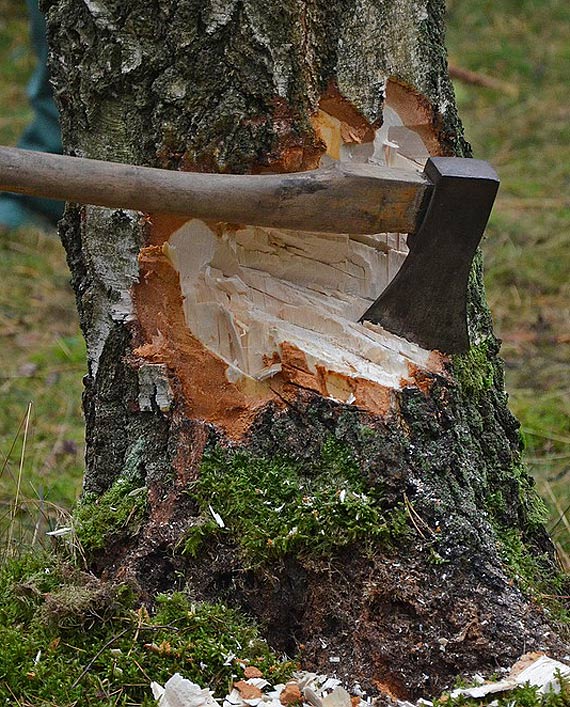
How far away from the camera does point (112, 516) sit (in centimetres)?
211

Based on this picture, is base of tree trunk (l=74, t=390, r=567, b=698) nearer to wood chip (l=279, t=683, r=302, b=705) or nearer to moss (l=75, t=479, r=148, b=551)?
moss (l=75, t=479, r=148, b=551)

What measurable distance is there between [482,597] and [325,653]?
13.3 inches

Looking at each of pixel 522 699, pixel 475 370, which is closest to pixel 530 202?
pixel 475 370

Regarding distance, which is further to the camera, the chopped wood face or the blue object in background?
the blue object in background

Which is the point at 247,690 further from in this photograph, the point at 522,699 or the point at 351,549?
the point at 522,699

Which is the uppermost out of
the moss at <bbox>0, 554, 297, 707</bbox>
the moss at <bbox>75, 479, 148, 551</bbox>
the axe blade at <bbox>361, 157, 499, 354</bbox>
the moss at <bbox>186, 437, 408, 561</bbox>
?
the axe blade at <bbox>361, 157, 499, 354</bbox>

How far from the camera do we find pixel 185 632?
1911 millimetres

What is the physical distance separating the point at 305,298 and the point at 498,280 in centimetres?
300

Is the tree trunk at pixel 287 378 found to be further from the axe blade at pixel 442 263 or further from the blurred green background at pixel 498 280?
the blurred green background at pixel 498 280

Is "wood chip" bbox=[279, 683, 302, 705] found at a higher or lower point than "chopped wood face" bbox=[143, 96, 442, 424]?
lower

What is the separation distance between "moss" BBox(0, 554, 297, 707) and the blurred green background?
0.42m

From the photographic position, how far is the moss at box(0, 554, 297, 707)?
6.03 feet

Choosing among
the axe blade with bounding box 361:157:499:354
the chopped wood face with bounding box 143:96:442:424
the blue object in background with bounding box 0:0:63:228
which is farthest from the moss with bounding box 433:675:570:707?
the blue object in background with bounding box 0:0:63:228

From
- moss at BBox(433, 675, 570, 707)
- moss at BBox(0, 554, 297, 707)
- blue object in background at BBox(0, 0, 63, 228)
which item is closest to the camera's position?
moss at BBox(433, 675, 570, 707)
